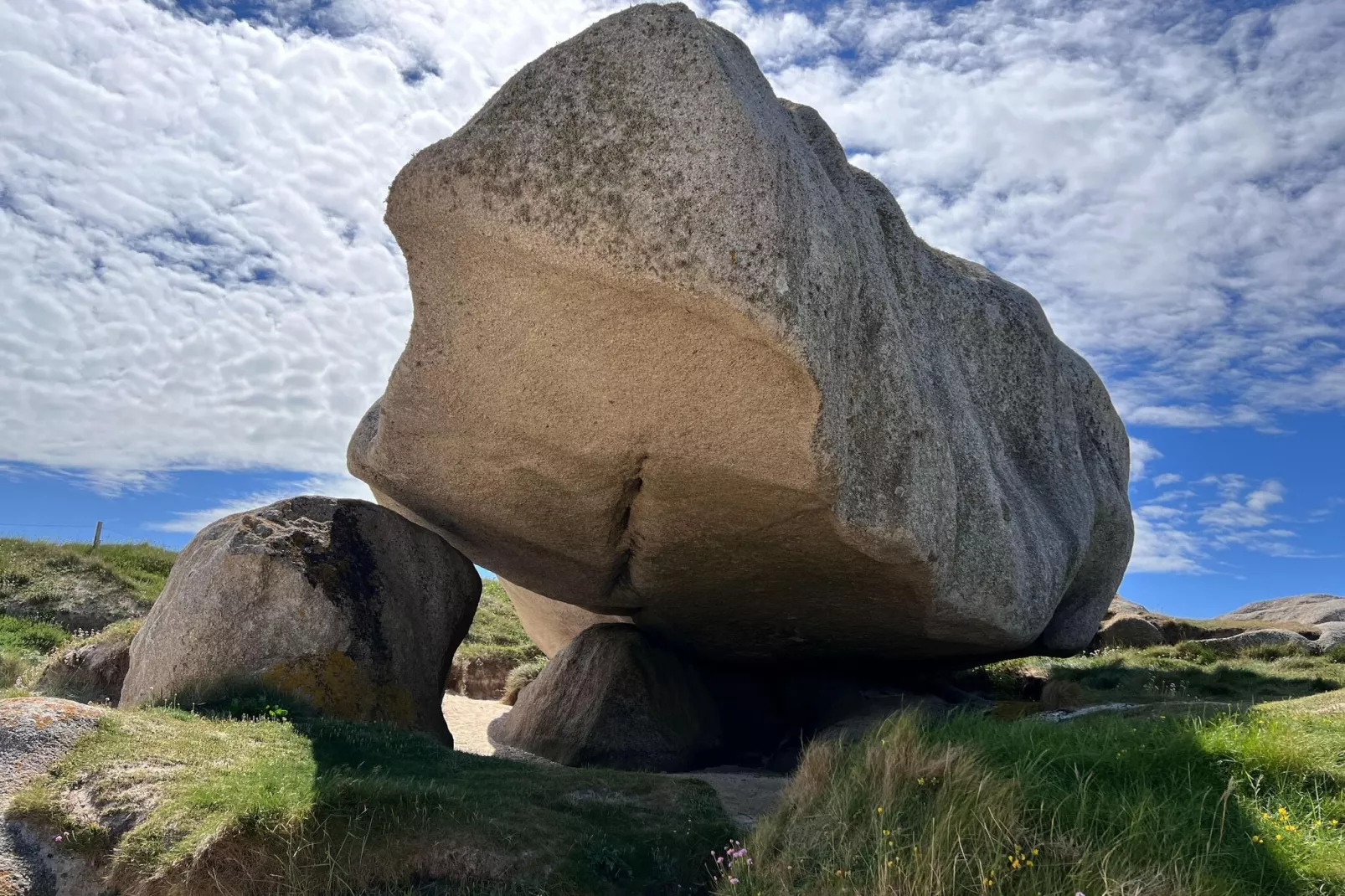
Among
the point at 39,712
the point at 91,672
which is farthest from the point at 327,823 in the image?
the point at 91,672

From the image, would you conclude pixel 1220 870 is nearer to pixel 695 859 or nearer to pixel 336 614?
pixel 695 859

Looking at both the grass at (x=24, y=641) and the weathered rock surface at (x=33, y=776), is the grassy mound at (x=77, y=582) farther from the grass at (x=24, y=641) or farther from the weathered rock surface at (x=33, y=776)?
the weathered rock surface at (x=33, y=776)

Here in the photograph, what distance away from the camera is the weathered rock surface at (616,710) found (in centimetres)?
1357

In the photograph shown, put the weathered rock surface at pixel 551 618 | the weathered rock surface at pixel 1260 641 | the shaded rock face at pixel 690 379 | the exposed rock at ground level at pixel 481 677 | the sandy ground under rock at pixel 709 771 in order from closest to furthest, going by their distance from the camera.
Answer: the shaded rock face at pixel 690 379, the sandy ground under rock at pixel 709 771, the weathered rock surface at pixel 551 618, the weathered rock surface at pixel 1260 641, the exposed rock at ground level at pixel 481 677

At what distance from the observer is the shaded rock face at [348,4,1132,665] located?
9.46 metres

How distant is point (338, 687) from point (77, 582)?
18966 millimetres

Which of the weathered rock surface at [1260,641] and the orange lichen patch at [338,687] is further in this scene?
the weathered rock surface at [1260,641]

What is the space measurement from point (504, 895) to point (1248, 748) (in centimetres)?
553

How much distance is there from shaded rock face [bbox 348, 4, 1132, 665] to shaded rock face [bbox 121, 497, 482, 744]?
932 mm

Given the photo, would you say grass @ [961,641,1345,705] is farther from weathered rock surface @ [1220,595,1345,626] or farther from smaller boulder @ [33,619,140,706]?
smaller boulder @ [33,619,140,706]

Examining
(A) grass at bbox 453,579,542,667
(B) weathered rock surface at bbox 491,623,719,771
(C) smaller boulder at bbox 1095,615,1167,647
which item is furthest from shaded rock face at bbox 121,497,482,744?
(C) smaller boulder at bbox 1095,615,1167,647

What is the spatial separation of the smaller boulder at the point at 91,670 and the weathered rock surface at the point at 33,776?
24.5ft

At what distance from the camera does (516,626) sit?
30.2 meters

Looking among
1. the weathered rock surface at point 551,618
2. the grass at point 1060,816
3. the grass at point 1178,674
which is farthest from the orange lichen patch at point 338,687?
the grass at point 1178,674
